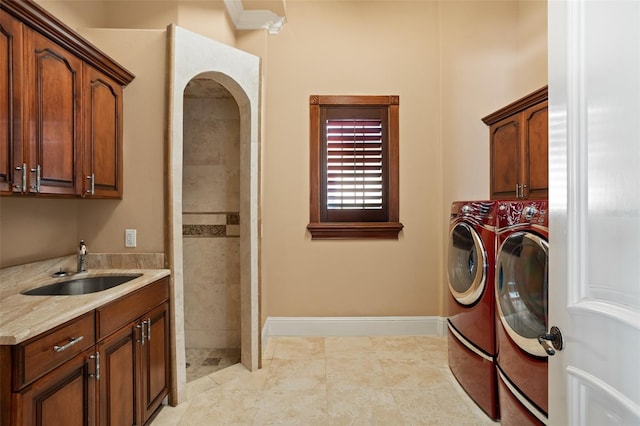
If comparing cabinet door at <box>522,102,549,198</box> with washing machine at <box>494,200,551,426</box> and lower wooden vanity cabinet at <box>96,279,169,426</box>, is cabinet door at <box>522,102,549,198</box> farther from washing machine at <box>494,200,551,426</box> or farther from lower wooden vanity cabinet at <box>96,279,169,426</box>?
lower wooden vanity cabinet at <box>96,279,169,426</box>

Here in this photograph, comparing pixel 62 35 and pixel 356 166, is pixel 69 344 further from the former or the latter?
pixel 356 166

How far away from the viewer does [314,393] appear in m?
2.24

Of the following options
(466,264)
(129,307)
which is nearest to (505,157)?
(466,264)

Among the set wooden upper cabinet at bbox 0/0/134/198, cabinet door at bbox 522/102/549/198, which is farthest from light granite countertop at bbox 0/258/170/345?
cabinet door at bbox 522/102/549/198

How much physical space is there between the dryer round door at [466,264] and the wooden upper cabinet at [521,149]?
646 mm

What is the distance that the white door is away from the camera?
69cm

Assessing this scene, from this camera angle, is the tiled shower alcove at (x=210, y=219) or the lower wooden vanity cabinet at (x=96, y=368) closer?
the lower wooden vanity cabinet at (x=96, y=368)

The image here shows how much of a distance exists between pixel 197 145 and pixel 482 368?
2.73 metres

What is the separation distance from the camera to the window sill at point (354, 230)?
319 centimetres

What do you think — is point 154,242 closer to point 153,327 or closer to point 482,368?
point 153,327

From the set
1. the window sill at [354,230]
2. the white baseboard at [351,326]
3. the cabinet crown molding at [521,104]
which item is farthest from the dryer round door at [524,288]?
the white baseboard at [351,326]

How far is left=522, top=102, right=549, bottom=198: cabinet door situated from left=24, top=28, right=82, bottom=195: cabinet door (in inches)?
114

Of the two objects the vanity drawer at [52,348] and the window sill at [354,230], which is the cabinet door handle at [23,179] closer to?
the vanity drawer at [52,348]

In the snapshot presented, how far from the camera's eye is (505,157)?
266 cm
